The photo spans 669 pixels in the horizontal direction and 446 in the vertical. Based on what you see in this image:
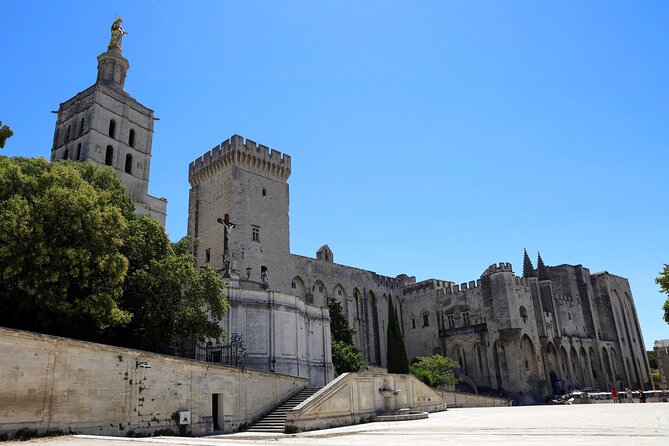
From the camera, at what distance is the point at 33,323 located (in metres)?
17.5

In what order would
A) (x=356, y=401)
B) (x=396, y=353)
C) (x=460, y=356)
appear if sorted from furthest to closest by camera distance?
(x=460, y=356) → (x=396, y=353) → (x=356, y=401)

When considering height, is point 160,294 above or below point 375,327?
below

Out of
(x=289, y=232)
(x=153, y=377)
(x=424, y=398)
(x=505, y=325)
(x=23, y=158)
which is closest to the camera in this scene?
(x=153, y=377)

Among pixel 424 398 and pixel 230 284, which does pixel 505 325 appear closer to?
pixel 424 398

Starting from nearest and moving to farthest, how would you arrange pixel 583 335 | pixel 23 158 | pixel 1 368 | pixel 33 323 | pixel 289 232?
pixel 1 368 → pixel 33 323 → pixel 23 158 → pixel 289 232 → pixel 583 335

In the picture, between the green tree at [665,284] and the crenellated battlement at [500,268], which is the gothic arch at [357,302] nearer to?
the crenellated battlement at [500,268]

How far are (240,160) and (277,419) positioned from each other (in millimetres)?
25097

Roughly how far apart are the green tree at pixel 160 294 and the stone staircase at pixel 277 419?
444 centimetres

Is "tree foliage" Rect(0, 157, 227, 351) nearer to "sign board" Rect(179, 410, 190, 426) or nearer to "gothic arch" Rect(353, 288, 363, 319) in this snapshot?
"sign board" Rect(179, 410, 190, 426)

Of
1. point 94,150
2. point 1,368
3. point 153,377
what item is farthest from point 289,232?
point 1,368

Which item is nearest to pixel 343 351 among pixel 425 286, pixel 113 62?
pixel 425 286

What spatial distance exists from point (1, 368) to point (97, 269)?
5.64 m

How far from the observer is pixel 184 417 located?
649 inches

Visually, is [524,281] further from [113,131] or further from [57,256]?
[57,256]
